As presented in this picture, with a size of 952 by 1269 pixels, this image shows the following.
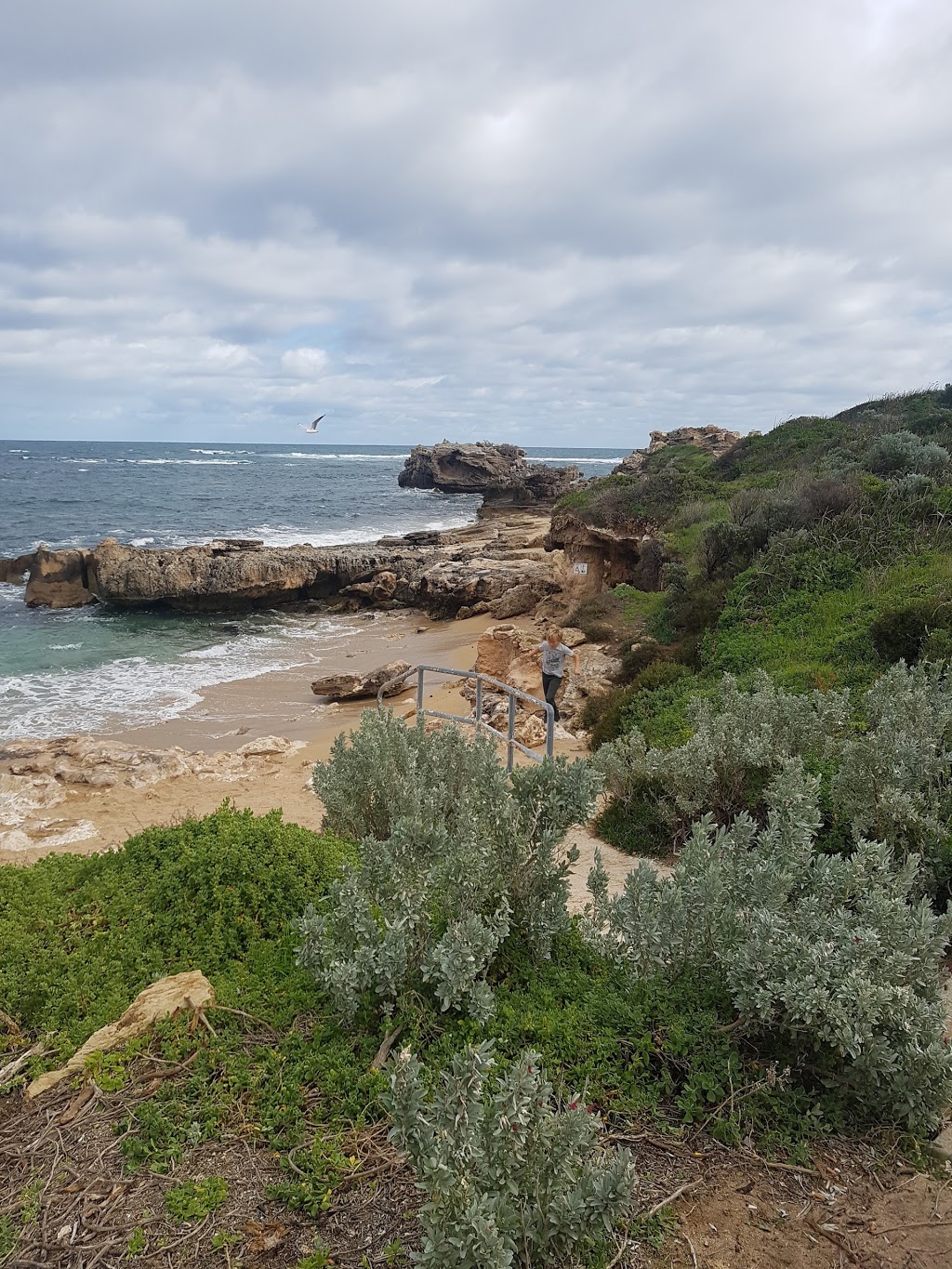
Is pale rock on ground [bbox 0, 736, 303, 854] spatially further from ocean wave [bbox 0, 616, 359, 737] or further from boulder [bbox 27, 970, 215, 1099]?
boulder [bbox 27, 970, 215, 1099]

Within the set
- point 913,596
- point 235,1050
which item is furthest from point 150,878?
point 913,596

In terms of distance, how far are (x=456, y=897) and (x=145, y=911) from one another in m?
2.25

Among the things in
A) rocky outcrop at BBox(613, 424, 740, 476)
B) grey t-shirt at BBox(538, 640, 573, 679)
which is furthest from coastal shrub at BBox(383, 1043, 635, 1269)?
rocky outcrop at BBox(613, 424, 740, 476)

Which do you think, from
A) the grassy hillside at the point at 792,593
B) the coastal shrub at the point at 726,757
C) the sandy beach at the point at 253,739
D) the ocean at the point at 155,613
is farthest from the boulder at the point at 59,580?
the coastal shrub at the point at 726,757

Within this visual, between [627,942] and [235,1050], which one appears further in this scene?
[627,942]

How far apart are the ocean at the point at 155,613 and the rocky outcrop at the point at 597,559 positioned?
6948 mm

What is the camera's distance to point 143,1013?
3.61m

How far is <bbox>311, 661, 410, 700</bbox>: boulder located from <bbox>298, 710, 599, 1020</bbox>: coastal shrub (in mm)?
11918

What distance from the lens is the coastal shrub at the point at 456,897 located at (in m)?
3.32

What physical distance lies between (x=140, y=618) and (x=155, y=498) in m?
40.0

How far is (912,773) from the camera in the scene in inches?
219

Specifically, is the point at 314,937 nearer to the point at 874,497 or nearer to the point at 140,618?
the point at 874,497

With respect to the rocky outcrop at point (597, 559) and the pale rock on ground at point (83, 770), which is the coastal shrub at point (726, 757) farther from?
the rocky outcrop at point (597, 559)

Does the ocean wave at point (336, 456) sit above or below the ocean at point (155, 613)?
above
